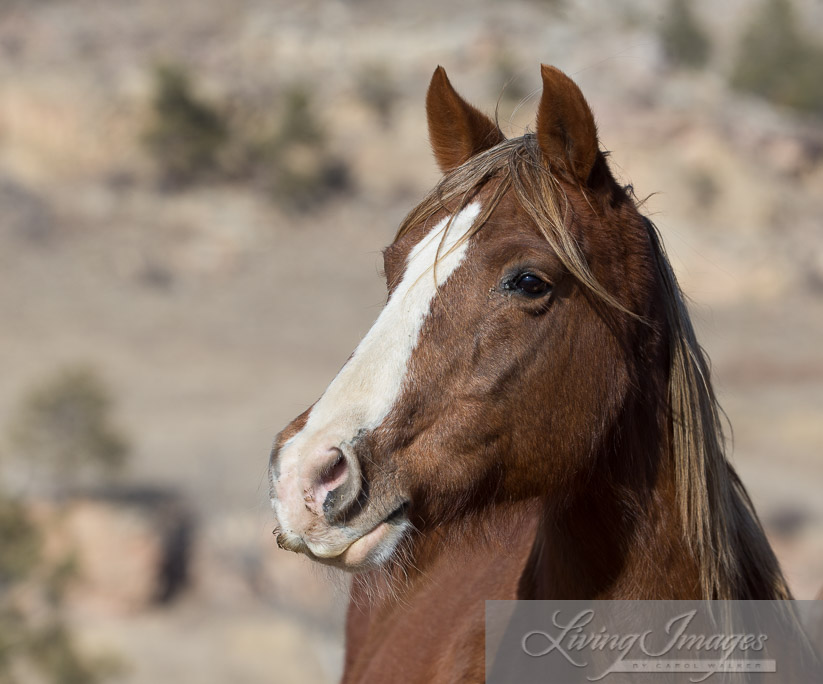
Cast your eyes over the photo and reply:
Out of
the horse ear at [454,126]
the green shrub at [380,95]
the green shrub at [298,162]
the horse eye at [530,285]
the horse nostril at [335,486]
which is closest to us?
the horse nostril at [335,486]

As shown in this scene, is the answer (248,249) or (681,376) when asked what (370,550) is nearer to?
(681,376)

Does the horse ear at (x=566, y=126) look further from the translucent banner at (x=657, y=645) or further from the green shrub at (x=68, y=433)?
the green shrub at (x=68, y=433)

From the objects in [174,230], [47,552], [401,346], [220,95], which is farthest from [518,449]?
[220,95]

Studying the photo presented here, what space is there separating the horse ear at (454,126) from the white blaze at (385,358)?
378 mm

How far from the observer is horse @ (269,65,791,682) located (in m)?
1.89

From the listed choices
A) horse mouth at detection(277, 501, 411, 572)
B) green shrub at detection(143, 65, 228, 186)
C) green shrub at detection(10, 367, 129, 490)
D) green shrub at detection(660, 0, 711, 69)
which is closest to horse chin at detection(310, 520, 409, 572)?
horse mouth at detection(277, 501, 411, 572)

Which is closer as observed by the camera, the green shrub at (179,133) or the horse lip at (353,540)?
the horse lip at (353,540)

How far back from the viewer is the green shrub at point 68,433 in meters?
14.0

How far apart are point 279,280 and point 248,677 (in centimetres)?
1138

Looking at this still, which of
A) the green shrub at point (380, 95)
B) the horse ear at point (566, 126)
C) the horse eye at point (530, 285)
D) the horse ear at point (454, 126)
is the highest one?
the green shrub at point (380, 95)

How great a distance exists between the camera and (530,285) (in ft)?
6.54

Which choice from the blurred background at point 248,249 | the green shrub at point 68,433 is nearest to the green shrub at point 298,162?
the blurred background at point 248,249

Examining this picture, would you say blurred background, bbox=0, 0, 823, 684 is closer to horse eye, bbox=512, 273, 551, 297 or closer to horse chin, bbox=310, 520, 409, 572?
horse eye, bbox=512, 273, 551, 297

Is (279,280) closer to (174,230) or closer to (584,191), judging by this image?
(174,230)
